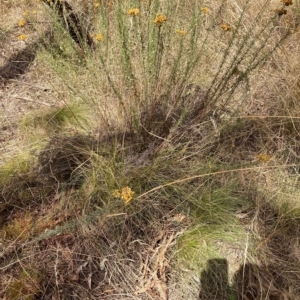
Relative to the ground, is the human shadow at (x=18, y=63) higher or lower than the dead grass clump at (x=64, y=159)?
higher

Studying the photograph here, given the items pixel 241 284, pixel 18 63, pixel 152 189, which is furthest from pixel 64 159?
pixel 18 63

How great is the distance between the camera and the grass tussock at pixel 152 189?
1.54 metres

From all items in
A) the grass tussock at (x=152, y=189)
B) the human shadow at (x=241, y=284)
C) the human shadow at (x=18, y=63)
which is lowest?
the human shadow at (x=241, y=284)

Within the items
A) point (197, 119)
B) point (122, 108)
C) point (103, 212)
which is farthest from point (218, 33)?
point (103, 212)

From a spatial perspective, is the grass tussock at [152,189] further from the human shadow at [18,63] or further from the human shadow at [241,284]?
the human shadow at [18,63]

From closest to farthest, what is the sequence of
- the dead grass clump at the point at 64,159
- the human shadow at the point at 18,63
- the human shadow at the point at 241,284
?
the human shadow at the point at 241,284
the dead grass clump at the point at 64,159
the human shadow at the point at 18,63

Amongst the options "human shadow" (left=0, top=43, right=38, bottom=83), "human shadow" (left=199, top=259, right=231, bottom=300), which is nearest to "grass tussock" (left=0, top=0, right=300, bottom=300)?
"human shadow" (left=199, top=259, right=231, bottom=300)

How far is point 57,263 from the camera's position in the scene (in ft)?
5.12

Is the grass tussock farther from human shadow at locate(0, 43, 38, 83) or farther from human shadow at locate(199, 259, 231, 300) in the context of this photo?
human shadow at locate(0, 43, 38, 83)

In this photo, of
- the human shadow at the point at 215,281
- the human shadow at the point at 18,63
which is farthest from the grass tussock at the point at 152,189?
the human shadow at the point at 18,63

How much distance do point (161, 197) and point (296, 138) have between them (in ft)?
3.69

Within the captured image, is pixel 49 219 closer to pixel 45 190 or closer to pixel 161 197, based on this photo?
pixel 45 190

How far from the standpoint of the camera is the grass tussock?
1.54 meters

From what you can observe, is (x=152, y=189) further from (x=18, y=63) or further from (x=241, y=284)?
(x=18, y=63)
